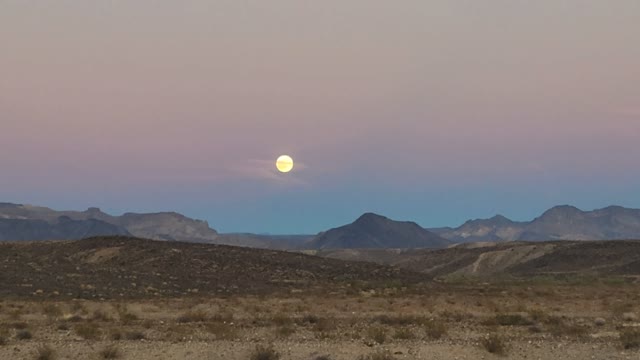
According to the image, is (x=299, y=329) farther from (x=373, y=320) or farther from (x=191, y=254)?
(x=191, y=254)

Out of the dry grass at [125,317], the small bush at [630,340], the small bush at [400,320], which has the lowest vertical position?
the dry grass at [125,317]

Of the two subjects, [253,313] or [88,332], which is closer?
[88,332]

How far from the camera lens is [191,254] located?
211 ft

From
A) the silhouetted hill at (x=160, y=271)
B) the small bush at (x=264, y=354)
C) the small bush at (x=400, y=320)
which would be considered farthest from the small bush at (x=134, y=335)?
the silhouetted hill at (x=160, y=271)

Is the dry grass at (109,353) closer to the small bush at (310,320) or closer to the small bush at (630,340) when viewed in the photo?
the small bush at (310,320)

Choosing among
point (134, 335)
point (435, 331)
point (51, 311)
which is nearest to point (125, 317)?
point (51, 311)

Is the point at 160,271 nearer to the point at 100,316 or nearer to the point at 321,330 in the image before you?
the point at 100,316

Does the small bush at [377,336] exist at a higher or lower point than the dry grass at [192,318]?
higher

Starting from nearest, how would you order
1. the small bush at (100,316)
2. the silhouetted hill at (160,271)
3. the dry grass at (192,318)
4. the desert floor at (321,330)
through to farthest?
the desert floor at (321,330), the dry grass at (192,318), the small bush at (100,316), the silhouetted hill at (160,271)

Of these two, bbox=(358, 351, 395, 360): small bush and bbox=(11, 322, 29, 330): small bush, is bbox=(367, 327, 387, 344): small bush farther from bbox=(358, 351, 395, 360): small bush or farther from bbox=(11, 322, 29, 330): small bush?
bbox=(11, 322, 29, 330): small bush

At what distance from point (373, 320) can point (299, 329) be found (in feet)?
13.6

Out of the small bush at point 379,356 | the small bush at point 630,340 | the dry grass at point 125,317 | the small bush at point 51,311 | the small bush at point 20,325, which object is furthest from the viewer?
the small bush at point 51,311

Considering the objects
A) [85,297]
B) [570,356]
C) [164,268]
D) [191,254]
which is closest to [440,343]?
[570,356]

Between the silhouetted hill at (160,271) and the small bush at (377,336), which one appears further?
the silhouetted hill at (160,271)
